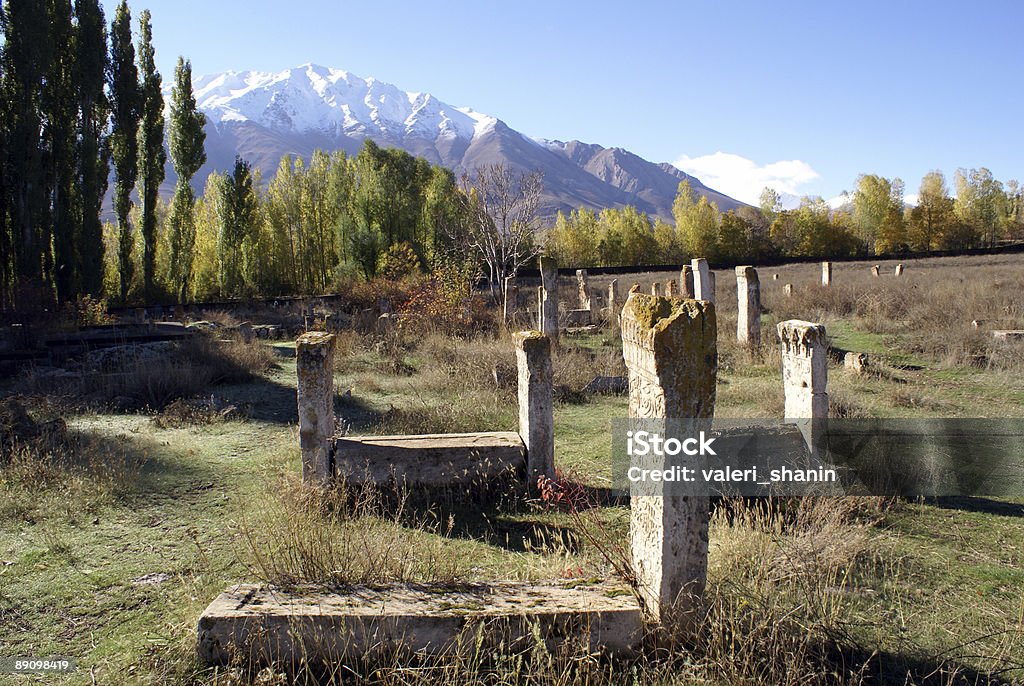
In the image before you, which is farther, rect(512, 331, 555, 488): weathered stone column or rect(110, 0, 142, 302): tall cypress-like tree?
rect(110, 0, 142, 302): tall cypress-like tree

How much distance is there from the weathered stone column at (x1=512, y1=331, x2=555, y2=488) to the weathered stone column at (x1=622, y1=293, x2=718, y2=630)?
303 centimetres

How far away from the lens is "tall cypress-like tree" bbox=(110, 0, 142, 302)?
26156 millimetres

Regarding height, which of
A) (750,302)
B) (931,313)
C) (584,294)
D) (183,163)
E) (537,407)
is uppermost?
(183,163)

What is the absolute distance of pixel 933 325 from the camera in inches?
608

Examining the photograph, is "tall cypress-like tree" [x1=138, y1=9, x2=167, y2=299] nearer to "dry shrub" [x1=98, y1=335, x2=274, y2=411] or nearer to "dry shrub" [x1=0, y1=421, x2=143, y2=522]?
"dry shrub" [x1=98, y1=335, x2=274, y2=411]

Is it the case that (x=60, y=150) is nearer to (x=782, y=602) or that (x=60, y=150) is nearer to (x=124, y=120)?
(x=124, y=120)

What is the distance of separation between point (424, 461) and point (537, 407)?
4.30 feet

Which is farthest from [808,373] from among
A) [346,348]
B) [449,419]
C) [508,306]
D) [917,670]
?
A: [508,306]

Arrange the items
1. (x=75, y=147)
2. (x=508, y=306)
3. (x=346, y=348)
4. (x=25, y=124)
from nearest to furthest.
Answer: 1. (x=346, y=348)
2. (x=508, y=306)
3. (x=25, y=124)
4. (x=75, y=147)

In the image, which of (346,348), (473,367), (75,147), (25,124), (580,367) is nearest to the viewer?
(473,367)

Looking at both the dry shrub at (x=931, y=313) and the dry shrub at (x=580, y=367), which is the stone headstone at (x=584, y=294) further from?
A: the dry shrub at (x=580, y=367)

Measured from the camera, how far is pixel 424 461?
21.2 feet

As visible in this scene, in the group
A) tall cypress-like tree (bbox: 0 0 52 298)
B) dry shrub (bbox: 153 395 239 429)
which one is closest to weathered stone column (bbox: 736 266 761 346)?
dry shrub (bbox: 153 395 239 429)

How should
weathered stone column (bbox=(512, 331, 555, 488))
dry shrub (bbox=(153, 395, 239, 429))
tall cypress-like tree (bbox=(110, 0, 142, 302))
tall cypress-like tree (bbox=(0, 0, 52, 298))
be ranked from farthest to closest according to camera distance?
1. tall cypress-like tree (bbox=(110, 0, 142, 302))
2. tall cypress-like tree (bbox=(0, 0, 52, 298))
3. dry shrub (bbox=(153, 395, 239, 429))
4. weathered stone column (bbox=(512, 331, 555, 488))
